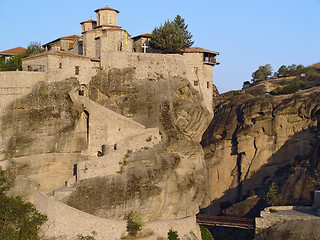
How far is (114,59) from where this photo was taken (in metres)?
62.0

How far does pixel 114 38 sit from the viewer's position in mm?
62531

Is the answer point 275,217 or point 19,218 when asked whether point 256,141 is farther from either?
point 19,218

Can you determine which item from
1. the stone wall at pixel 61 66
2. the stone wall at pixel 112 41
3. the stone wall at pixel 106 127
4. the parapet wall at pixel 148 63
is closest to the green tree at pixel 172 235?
the stone wall at pixel 106 127

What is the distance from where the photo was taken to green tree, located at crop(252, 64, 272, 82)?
103m

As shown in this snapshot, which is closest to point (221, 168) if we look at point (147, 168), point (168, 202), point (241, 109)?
point (241, 109)

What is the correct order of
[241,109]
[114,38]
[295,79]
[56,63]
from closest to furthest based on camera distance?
[56,63] → [114,38] → [241,109] → [295,79]

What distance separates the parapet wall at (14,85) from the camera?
54.8 m

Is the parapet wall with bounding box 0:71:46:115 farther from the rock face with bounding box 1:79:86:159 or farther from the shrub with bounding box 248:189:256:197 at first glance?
the shrub with bounding box 248:189:256:197

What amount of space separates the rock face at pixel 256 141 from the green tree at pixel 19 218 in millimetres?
26791

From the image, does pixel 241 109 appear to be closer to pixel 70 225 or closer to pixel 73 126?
pixel 73 126

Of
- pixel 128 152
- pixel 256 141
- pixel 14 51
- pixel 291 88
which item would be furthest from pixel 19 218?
pixel 291 88

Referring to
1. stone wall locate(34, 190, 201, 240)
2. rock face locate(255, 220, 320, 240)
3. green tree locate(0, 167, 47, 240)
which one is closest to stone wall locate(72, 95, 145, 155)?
stone wall locate(34, 190, 201, 240)

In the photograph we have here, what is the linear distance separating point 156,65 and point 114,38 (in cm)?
518

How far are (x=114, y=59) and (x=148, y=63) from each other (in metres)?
3.65
